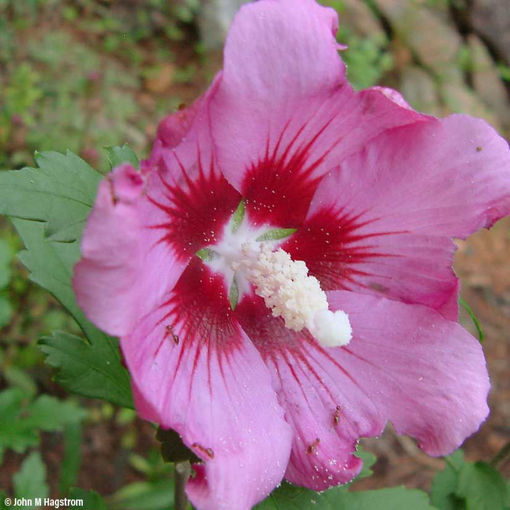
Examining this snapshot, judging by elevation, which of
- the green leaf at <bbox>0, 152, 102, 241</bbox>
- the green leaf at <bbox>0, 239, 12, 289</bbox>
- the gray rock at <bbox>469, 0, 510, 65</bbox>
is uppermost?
the green leaf at <bbox>0, 152, 102, 241</bbox>

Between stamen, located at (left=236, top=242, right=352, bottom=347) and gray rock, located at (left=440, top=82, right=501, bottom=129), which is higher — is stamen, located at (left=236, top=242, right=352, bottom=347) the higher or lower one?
the higher one

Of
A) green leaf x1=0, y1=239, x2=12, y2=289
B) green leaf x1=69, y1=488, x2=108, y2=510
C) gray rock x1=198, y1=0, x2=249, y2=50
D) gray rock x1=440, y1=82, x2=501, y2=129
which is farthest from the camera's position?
gray rock x1=440, y1=82, x2=501, y2=129

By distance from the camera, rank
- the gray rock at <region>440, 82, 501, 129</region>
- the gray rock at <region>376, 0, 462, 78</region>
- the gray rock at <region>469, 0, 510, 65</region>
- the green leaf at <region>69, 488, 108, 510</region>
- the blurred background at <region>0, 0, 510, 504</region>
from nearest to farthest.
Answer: the green leaf at <region>69, 488, 108, 510</region> → the blurred background at <region>0, 0, 510, 504</region> → the gray rock at <region>440, 82, 501, 129</region> → the gray rock at <region>376, 0, 462, 78</region> → the gray rock at <region>469, 0, 510, 65</region>

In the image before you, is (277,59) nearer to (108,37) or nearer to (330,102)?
(330,102)

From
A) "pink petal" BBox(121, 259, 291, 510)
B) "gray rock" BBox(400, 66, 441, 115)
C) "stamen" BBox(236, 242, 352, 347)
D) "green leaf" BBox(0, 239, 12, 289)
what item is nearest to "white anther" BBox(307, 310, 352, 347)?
"stamen" BBox(236, 242, 352, 347)

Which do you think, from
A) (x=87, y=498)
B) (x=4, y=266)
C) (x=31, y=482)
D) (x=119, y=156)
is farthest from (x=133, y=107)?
(x=119, y=156)

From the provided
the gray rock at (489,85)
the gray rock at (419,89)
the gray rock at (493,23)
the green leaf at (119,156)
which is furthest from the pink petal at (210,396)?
the gray rock at (493,23)

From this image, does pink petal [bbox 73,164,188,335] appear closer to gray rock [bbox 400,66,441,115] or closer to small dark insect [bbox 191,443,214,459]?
small dark insect [bbox 191,443,214,459]

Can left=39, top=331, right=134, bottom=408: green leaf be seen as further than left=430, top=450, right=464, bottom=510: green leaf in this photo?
No
